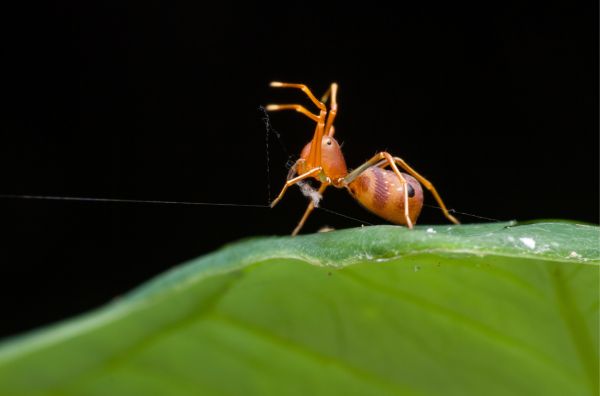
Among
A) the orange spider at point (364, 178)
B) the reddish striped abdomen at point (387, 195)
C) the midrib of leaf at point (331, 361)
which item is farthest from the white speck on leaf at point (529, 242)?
the reddish striped abdomen at point (387, 195)

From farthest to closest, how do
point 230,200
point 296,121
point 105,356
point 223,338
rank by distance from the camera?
point 230,200
point 296,121
point 223,338
point 105,356

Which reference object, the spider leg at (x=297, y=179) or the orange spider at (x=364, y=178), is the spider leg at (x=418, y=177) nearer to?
the orange spider at (x=364, y=178)

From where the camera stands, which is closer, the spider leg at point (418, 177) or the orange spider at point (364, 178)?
the orange spider at point (364, 178)

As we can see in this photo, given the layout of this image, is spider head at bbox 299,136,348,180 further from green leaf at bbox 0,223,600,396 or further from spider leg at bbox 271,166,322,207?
green leaf at bbox 0,223,600,396

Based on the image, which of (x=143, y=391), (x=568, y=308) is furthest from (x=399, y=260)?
(x=143, y=391)

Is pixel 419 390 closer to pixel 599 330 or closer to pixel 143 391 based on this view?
pixel 599 330

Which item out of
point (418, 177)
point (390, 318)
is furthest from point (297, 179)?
point (390, 318)

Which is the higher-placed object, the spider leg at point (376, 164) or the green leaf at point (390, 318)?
the spider leg at point (376, 164)
